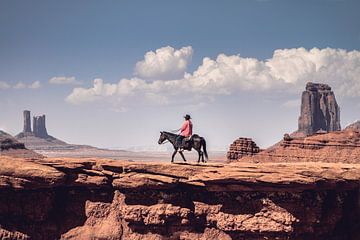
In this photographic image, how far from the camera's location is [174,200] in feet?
76.6

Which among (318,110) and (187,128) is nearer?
(187,128)

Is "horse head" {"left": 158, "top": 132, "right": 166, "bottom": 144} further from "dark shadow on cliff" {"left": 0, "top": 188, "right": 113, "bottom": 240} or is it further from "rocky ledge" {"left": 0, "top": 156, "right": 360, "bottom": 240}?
"dark shadow on cliff" {"left": 0, "top": 188, "right": 113, "bottom": 240}

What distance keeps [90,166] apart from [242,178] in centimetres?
792

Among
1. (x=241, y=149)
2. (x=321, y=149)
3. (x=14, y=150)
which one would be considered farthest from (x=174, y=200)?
(x=14, y=150)

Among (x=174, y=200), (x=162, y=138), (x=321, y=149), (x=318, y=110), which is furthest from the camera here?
(x=318, y=110)

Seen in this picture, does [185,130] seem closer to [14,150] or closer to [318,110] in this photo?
[14,150]

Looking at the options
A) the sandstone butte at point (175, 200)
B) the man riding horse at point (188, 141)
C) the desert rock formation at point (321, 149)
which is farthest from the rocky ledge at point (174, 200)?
the desert rock formation at point (321, 149)

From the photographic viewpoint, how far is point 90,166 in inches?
947

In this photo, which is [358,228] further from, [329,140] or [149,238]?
[329,140]

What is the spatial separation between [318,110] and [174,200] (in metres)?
108

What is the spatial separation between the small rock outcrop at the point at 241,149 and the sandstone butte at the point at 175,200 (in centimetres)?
4744

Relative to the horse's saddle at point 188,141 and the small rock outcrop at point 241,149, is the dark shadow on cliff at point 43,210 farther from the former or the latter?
the small rock outcrop at point 241,149

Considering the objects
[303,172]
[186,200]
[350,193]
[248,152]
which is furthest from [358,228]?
[248,152]

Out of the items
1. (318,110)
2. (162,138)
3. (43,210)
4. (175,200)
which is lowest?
(43,210)
